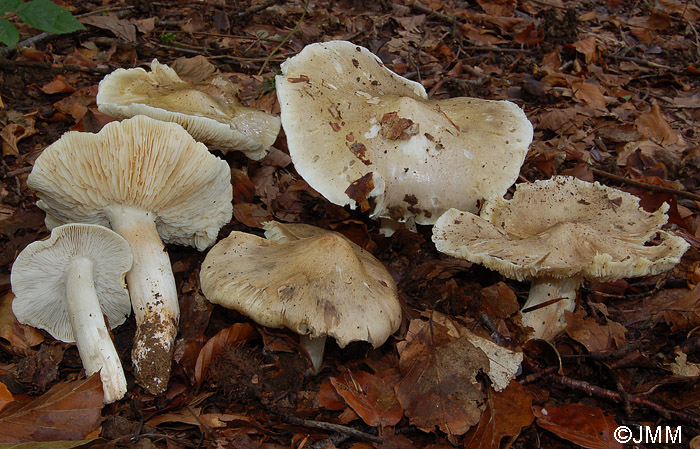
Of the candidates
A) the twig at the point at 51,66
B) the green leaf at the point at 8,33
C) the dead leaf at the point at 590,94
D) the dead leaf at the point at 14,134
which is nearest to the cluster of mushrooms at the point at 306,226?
the green leaf at the point at 8,33

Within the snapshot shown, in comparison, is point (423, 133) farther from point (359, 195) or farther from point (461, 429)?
point (461, 429)

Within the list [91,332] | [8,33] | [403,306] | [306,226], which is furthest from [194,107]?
[403,306]

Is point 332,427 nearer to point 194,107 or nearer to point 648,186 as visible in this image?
point 194,107

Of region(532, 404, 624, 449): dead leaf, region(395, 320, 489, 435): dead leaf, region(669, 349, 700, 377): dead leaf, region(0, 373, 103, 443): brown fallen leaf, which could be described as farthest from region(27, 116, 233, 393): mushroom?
region(669, 349, 700, 377): dead leaf

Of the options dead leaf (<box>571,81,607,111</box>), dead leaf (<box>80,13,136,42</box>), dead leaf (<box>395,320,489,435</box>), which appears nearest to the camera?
dead leaf (<box>395,320,489,435</box>)

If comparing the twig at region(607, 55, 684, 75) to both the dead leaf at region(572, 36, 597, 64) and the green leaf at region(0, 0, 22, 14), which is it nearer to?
the dead leaf at region(572, 36, 597, 64)

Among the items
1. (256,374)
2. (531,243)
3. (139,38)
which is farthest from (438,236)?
(139,38)
